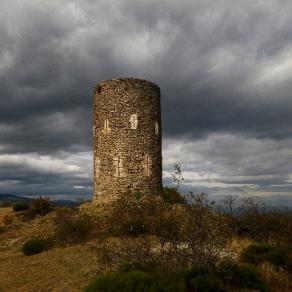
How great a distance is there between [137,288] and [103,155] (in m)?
17.7

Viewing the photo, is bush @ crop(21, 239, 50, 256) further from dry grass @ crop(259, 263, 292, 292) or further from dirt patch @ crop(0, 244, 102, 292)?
dry grass @ crop(259, 263, 292, 292)

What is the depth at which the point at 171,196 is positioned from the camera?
28828 mm

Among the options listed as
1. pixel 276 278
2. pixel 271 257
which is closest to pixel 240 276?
pixel 276 278

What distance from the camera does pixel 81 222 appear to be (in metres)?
22.8

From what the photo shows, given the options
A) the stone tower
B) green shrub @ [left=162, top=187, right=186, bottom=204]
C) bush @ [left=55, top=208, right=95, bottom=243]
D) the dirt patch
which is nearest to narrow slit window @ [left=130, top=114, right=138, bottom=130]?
the stone tower

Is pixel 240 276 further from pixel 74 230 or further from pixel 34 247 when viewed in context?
pixel 74 230

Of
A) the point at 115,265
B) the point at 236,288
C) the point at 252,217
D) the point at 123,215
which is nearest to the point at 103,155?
the point at 123,215

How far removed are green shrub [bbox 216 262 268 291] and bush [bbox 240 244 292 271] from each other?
303 centimetres

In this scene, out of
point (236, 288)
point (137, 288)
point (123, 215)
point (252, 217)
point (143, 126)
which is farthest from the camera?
point (143, 126)

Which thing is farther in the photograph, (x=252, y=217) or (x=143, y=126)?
(x=143, y=126)

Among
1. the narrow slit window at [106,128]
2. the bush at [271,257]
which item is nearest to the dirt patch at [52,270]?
the bush at [271,257]

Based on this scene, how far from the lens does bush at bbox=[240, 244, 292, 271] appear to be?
14.7 meters

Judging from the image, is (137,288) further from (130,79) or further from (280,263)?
(130,79)

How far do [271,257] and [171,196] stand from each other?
14.3m
